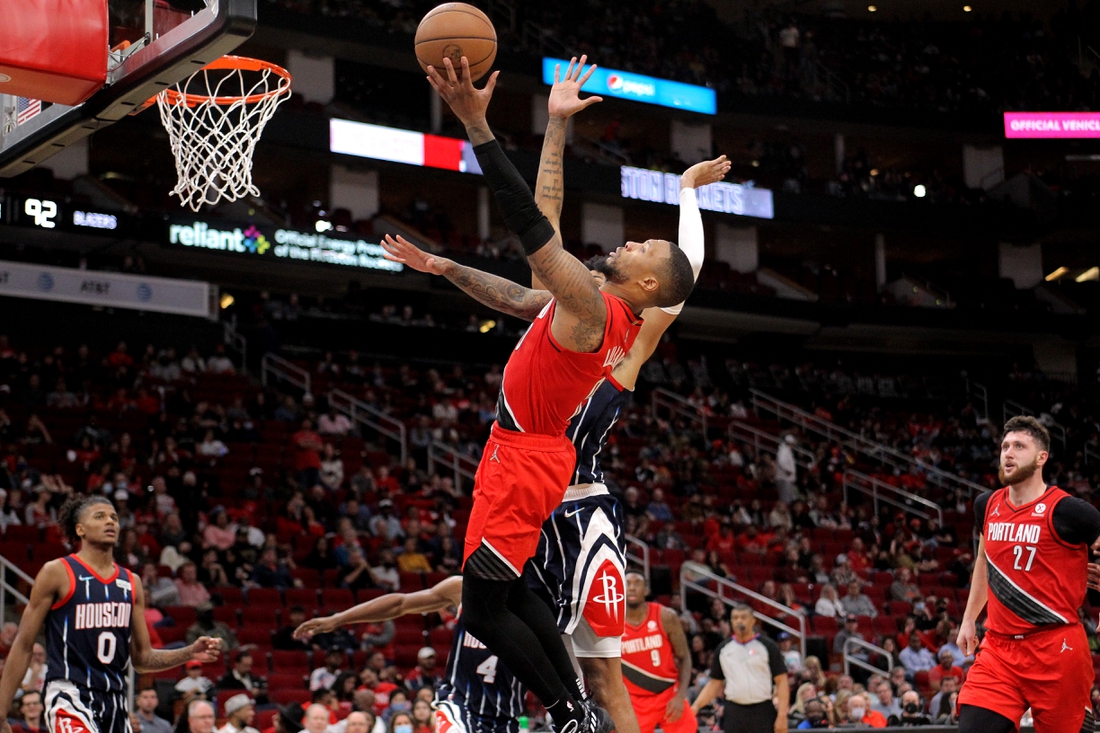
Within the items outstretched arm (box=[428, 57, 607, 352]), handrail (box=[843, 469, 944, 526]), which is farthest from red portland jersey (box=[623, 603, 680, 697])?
handrail (box=[843, 469, 944, 526])

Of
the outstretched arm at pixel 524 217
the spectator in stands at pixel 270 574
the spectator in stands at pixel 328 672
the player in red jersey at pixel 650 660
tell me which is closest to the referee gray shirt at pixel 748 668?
the player in red jersey at pixel 650 660

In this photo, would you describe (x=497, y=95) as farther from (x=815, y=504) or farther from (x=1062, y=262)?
(x=1062, y=262)

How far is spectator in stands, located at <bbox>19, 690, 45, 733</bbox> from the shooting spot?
33.5ft

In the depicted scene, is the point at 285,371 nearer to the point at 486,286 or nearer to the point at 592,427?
the point at 592,427

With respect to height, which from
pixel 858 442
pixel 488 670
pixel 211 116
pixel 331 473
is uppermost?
pixel 211 116

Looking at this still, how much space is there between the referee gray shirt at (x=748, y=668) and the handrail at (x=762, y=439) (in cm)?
1618

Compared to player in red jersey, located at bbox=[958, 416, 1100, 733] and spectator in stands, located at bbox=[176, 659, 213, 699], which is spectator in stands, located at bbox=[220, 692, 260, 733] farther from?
player in red jersey, located at bbox=[958, 416, 1100, 733]

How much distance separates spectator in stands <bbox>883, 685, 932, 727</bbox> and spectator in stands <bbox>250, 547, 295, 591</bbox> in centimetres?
746

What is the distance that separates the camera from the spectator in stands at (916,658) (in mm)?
17641

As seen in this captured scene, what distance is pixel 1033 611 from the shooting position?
6625mm

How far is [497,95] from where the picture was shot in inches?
1314

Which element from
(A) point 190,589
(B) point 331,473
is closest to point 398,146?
(B) point 331,473

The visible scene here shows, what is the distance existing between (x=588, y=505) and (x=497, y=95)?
28.8 m

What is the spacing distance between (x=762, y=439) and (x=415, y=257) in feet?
77.3
